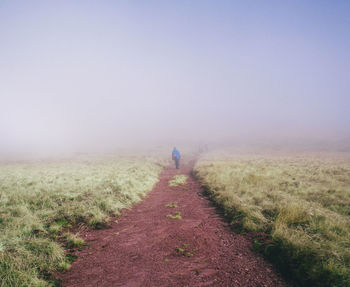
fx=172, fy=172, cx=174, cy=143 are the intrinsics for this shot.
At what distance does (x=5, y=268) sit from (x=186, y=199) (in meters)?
7.87

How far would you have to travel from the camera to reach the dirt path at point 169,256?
3.96 metres

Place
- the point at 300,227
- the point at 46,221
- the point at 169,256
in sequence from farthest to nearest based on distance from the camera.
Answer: the point at 46,221, the point at 300,227, the point at 169,256

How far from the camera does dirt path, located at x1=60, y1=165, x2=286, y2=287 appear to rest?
396 centimetres

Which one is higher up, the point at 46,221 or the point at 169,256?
the point at 46,221

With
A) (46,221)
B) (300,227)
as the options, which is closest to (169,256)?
(300,227)

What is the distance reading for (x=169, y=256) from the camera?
190 inches

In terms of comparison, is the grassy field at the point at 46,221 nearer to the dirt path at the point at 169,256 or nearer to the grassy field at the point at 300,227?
the dirt path at the point at 169,256

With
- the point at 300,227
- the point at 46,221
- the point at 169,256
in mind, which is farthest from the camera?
the point at 46,221

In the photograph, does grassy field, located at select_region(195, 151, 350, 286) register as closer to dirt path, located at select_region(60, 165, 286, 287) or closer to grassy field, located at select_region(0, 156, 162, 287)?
dirt path, located at select_region(60, 165, 286, 287)

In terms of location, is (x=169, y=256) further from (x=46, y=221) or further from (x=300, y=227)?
(x=46, y=221)

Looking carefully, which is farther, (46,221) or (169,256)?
(46,221)

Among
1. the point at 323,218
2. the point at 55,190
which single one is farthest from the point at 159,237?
the point at 55,190

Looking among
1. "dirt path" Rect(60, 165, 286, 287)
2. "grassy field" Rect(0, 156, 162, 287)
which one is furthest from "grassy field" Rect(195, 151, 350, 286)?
"grassy field" Rect(0, 156, 162, 287)

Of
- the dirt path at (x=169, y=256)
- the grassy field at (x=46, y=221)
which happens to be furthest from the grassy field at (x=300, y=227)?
the grassy field at (x=46, y=221)
